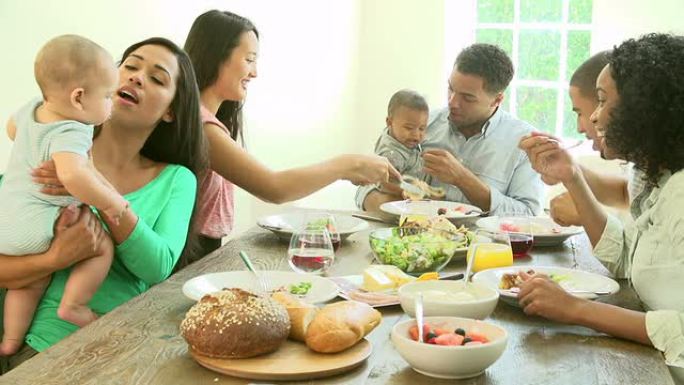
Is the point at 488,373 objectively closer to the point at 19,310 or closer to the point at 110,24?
the point at 19,310

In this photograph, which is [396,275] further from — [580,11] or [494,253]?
[580,11]

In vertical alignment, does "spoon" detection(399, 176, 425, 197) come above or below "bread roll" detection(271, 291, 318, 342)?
below

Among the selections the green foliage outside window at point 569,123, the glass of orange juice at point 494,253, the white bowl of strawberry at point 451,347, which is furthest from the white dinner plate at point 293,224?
the green foliage outside window at point 569,123

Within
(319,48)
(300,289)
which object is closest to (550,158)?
(300,289)

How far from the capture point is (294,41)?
4.79 m

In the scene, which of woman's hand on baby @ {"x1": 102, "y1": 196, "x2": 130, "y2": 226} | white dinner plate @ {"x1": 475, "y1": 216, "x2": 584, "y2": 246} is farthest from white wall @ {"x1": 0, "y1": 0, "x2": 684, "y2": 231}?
white dinner plate @ {"x1": 475, "y1": 216, "x2": 584, "y2": 246}

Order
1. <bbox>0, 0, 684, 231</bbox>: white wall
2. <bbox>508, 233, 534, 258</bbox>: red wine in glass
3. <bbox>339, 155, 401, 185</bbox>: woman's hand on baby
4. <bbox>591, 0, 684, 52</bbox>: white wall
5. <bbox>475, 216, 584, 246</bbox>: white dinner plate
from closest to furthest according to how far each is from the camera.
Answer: <bbox>508, 233, 534, 258</bbox>: red wine in glass → <bbox>475, 216, 584, 246</bbox>: white dinner plate → <bbox>339, 155, 401, 185</bbox>: woman's hand on baby → <bbox>0, 0, 684, 231</bbox>: white wall → <bbox>591, 0, 684, 52</bbox>: white wall

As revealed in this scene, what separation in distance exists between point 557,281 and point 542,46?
13.2ft

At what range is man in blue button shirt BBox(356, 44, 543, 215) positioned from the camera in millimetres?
3244

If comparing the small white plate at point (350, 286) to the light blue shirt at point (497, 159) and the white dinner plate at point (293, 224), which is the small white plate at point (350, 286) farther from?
the light blue shirt at point (497, 159)

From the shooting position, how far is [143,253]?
1981 millimetres

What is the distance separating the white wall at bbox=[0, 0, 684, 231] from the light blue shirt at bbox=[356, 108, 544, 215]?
1.16 m

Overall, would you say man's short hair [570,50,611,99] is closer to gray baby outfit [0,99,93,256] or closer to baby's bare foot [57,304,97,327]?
gray baby outfit [0,99,93,256]

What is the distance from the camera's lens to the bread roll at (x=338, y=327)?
1439 millimetres
